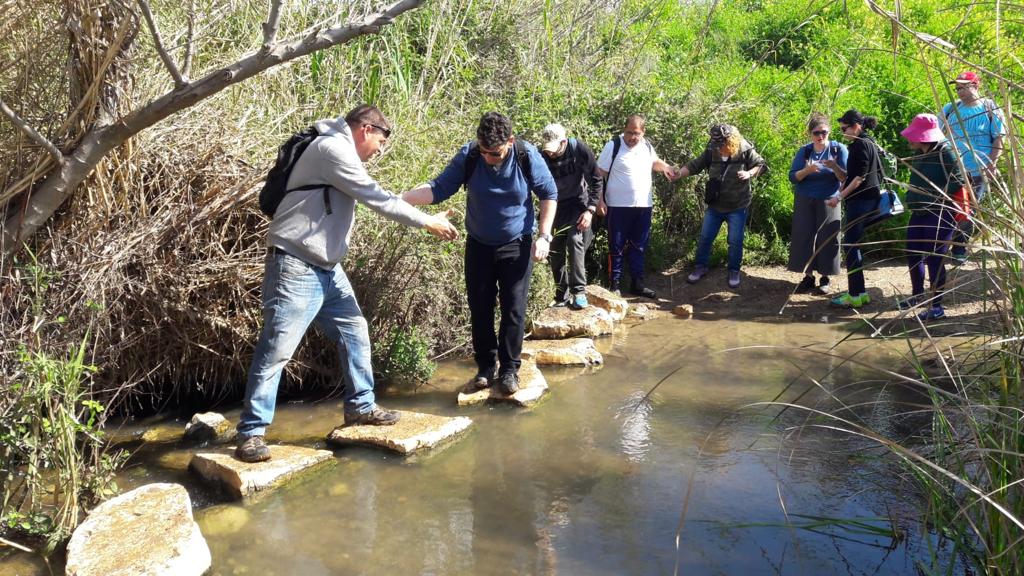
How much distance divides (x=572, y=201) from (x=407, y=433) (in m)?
3.34

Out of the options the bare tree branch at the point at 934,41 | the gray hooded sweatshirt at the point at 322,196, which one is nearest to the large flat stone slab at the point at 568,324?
the gray hooded sweatshirt at the point at 322,196

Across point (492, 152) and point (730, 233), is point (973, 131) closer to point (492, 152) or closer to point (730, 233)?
point (492, 152)

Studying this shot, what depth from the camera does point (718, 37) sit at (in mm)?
14883

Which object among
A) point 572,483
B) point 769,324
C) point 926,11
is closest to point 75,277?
point 572,483

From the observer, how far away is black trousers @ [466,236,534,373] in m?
5.75

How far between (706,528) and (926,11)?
10426 millimetres

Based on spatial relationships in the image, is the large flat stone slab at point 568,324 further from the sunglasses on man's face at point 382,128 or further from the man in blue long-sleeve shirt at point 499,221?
the sunglasses on man's face at point 382,128

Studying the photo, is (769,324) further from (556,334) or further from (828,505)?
(828,505)

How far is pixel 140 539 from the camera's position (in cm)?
382

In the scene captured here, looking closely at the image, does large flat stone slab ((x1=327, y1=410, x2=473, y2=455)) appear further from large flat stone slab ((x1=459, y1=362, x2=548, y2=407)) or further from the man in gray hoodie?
the man in gray hoodie

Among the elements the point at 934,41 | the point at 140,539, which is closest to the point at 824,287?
the point at 934,41

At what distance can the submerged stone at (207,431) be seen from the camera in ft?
17.7

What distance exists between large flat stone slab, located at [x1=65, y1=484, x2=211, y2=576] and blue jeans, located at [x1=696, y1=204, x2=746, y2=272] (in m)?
6.31

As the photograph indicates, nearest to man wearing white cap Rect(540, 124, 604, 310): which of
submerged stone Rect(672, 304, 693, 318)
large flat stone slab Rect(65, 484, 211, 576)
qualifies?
submerged stone Rect(672, 304, 693, 318)
